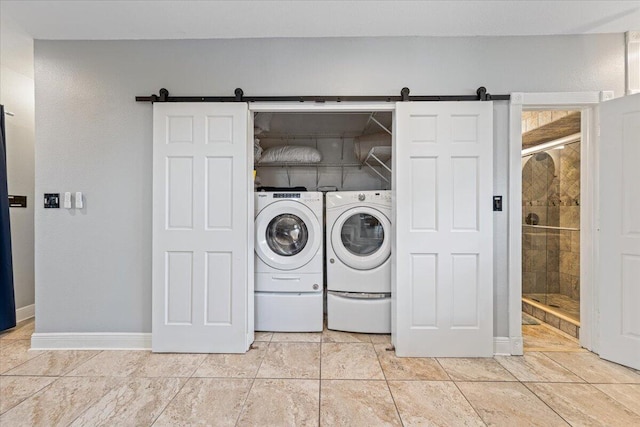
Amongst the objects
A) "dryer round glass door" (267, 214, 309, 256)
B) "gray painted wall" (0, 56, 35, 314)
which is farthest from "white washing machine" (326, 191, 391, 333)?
"gray painted wall" (0, 56, 35, 314)

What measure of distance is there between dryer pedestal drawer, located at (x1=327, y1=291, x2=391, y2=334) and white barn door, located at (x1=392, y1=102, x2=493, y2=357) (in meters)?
0.41

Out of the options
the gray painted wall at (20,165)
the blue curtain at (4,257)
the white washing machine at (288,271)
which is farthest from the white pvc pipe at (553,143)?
the gray painted wall at (20,165)

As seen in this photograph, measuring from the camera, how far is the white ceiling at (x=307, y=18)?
2.05 meters

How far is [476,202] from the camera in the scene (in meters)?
2.34

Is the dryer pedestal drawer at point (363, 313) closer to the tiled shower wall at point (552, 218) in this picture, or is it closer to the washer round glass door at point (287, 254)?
the washer round glass door at point (287, 254)

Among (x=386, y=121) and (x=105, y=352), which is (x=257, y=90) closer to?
(x=386, y=121)

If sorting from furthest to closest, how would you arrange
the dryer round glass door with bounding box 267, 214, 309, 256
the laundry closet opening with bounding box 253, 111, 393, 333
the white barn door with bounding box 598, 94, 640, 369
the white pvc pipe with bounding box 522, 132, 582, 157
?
the white pvc pipe with bounding box 522, 132, 582, 157 → the dryer round glass door with bounding box 267, 214, 309, 256 → the laundry closet opening with bounding box 253, 111, 393, 333 → the white barn door with bounding box 598, 94, 640, 369

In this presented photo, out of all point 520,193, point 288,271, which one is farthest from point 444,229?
point 288,271

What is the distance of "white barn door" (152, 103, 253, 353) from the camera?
2.38 m

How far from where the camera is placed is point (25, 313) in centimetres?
317

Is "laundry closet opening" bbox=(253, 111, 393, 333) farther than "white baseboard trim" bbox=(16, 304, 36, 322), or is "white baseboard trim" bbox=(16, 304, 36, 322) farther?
"white baseboard trim" bbox=(16, 304, 36, 322)

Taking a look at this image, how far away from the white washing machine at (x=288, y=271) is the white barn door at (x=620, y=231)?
6.94 ft

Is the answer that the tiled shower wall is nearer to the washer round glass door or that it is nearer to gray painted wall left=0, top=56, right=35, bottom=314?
the washer round glass door

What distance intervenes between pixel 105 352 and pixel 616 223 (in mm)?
3819
